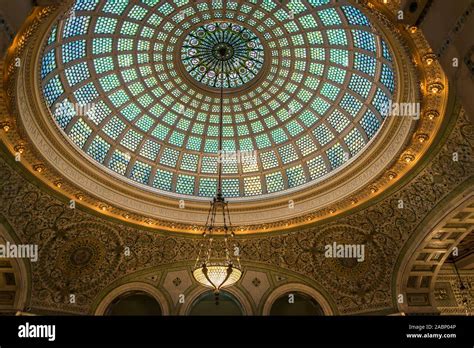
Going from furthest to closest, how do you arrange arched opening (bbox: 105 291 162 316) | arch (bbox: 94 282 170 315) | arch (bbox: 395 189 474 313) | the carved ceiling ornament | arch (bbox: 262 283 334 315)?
arched opening (bbox: 105 291 162 316) → arch (bbox: 262 283 334 315) → arch (bbox: 94 282 170 315) → arch (bbox: 395 189 474 313) → the carved ceiling ornament

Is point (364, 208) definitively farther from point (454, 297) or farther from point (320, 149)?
point (454, 297)

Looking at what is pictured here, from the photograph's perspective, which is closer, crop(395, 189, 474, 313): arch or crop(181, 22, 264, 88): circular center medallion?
crop(395, 189, 474, 313): arch

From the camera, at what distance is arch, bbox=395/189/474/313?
1291cm

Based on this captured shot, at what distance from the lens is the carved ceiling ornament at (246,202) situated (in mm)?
9773

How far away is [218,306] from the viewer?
17.3m

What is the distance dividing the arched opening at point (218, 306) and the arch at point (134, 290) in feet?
4.34

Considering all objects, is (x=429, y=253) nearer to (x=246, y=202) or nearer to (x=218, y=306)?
(x=246, y=202)

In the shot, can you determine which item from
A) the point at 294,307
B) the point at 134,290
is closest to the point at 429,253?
the point at 294,307

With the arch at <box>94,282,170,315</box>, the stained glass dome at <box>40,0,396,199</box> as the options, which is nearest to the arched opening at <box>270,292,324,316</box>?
the arch at <box>94,282,170,315</box>

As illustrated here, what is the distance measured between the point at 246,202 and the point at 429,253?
717 centimetres

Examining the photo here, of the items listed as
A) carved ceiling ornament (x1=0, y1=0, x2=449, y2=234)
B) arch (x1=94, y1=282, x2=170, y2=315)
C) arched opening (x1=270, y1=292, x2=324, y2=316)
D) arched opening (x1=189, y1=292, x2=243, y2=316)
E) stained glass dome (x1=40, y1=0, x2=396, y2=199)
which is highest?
stained glass dome (x1=40, y1=0, x2=396, y2=199)

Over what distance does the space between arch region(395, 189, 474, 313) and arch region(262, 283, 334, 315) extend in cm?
279

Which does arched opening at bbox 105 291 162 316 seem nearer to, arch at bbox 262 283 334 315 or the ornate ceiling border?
the ornate ceiling border

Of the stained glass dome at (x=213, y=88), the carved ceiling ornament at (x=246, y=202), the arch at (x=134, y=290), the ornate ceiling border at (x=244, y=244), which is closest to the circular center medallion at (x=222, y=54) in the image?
the stained glass dome at (x=213, y=88)
